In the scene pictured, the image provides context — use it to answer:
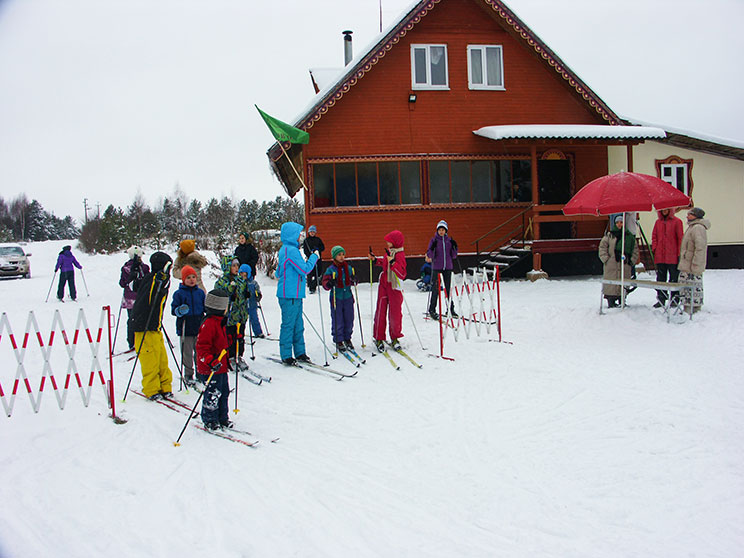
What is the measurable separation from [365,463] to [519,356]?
3.90 m

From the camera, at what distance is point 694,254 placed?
8680 mm

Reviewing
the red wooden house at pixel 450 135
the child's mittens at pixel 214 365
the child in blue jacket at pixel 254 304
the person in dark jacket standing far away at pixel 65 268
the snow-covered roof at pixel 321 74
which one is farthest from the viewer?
the snow-covered roof at pixel 321 74

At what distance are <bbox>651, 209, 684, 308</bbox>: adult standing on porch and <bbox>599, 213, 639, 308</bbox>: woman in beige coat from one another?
42 cm

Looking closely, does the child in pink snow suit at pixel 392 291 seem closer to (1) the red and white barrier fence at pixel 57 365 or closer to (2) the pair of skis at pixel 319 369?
(2) the pair of skis at pixel 319 369

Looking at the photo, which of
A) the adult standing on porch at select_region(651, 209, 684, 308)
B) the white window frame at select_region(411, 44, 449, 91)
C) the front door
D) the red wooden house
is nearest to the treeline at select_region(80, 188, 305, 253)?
the red wooden house

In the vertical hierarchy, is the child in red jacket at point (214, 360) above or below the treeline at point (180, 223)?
below

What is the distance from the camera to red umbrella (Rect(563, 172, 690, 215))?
8422 millimetres

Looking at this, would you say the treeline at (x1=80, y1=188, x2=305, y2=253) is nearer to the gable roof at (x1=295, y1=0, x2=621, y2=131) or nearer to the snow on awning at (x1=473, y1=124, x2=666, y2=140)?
the gable roof at (x1=295, y1=0, x2=621, y2=131)

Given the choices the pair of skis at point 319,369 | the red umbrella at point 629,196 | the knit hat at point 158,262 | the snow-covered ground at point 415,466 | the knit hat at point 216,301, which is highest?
the red umbrella at point 629,196

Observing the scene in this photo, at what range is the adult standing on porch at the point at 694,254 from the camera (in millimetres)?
8633

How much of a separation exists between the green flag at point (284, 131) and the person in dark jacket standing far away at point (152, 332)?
21.5ft

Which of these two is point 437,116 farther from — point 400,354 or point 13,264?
point 13,264

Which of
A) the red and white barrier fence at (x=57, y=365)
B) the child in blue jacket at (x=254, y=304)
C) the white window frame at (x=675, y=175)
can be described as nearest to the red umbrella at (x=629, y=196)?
the child in blue jacket at (x=254, y=304)

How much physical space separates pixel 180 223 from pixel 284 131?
5093 cm
